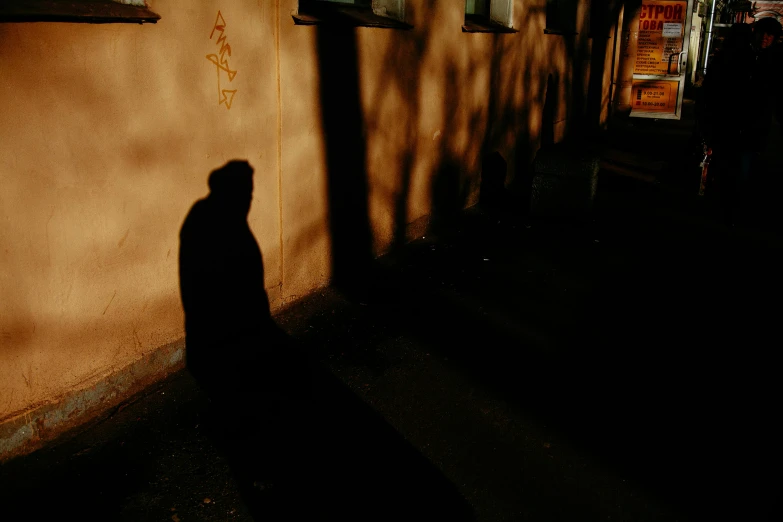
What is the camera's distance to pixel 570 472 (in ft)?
10.9

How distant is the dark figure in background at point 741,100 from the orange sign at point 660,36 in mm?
8241

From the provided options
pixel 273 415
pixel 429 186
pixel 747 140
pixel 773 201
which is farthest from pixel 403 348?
pixel 773 201

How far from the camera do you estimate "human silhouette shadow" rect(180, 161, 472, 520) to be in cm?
311

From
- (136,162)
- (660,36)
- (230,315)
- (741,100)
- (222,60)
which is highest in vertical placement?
(660,36)

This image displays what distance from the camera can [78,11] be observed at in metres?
3.21

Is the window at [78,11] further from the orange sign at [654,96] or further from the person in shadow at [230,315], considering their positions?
the orange sign at [654,96]

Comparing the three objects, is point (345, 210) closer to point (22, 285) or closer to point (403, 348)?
point (403, 348)

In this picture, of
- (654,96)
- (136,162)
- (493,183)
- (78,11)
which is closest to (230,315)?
(136,162)

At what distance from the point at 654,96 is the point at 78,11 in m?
14.4

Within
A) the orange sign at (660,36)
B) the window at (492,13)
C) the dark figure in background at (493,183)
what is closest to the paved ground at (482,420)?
the dark figure in background at (493,183)

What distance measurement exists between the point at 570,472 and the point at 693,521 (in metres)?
0.57

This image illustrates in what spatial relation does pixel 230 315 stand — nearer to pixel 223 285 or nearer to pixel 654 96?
pixel 223 285

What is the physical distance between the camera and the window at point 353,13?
4.91 m

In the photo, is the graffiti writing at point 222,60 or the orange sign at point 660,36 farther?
the orange sign at point 660,36
